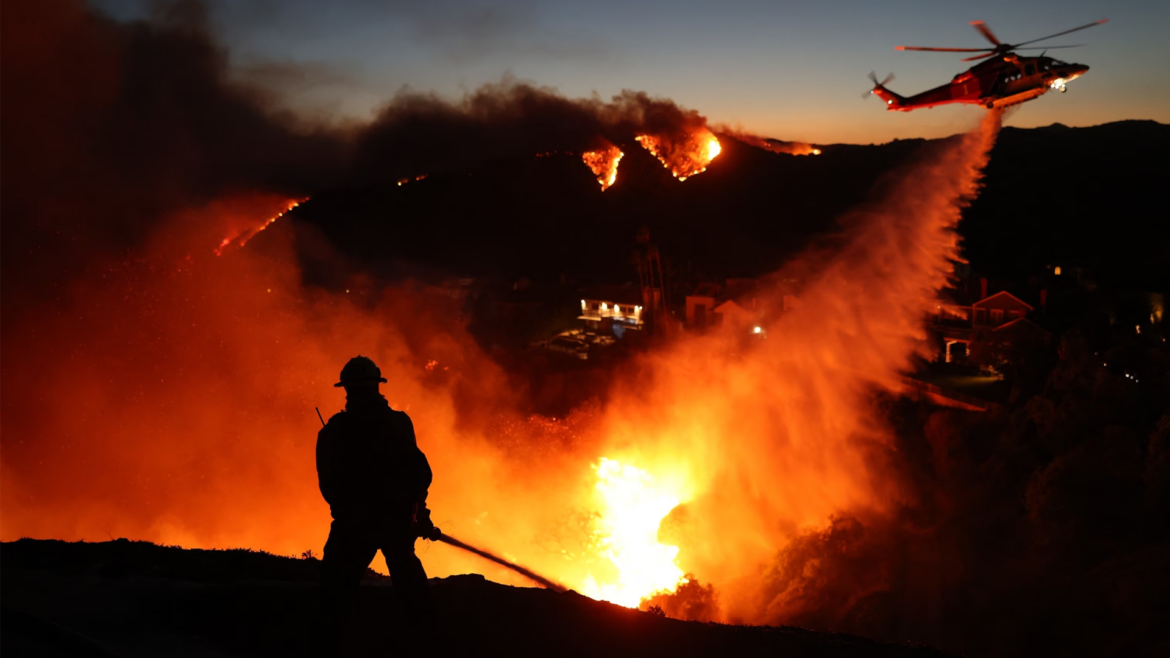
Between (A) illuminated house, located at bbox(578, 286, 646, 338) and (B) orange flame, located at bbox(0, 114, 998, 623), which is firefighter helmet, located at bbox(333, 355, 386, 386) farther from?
(A) illuminated house, located at bbox(578, 286, 646, 338)

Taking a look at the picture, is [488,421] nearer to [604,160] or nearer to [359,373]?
[604,160]

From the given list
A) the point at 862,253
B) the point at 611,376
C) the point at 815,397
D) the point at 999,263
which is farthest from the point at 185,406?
the point at 999,263

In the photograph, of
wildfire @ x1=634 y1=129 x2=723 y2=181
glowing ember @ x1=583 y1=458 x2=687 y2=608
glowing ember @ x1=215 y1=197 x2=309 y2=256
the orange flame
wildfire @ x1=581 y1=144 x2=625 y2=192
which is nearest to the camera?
the orange flame

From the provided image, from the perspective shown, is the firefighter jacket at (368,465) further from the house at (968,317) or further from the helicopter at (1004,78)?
the house at (968,317)

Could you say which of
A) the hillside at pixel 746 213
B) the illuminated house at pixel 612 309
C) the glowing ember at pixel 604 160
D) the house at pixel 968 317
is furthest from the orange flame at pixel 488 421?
the hillside at pixel 746 213

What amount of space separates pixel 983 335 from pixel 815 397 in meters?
9.15

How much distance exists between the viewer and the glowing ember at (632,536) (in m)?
22.5

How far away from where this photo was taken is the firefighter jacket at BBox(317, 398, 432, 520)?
5391 millimetres

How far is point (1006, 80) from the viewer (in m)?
18.5

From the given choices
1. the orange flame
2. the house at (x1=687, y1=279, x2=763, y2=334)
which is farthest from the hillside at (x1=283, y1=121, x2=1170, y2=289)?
the orange flame

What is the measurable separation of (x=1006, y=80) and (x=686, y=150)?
29.4 feet

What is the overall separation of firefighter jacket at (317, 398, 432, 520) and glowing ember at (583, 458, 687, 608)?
16.4 meters

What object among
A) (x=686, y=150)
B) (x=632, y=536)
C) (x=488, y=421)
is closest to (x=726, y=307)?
(x=488, y=421)

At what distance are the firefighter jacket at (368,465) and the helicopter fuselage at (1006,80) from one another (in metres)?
19.9
